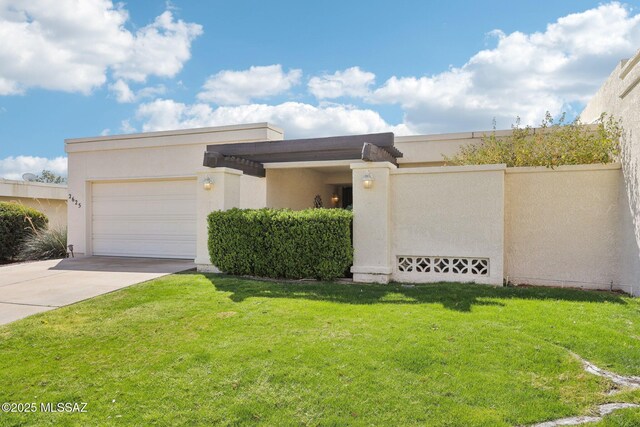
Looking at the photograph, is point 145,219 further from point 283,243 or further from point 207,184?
point 283,243

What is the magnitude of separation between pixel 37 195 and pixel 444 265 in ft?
62.9

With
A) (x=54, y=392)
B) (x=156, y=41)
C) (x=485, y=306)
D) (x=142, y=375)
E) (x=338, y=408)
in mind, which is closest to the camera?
(x=338, y=408)

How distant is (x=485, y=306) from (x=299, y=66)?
774cm

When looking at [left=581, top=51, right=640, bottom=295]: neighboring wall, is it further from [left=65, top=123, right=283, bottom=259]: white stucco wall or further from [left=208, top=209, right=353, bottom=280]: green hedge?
[left=65, top=123, right=283, bottom=259]: white stucco wall

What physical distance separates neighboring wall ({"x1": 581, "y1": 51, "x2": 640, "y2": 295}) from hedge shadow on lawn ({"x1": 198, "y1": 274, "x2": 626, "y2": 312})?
2.20 feet

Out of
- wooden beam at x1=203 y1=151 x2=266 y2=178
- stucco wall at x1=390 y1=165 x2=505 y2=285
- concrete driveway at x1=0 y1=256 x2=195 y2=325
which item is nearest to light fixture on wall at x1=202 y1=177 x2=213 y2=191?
wooden beam at x1=203 y1=151 x2=266 y2=178

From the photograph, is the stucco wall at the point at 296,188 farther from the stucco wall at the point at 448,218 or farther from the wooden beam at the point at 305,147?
the stucco wall at the point at 448,218

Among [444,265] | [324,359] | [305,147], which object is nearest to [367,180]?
[305,147]

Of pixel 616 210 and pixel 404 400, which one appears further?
pixel 616 210

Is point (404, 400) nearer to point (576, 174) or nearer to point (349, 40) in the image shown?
point (576, 174)

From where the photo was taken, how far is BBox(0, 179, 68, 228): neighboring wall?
1850cm

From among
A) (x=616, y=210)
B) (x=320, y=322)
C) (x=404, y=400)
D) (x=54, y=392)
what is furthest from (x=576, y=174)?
(x=54, y=392)

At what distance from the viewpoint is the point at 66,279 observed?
909 cm

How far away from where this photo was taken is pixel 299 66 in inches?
440
